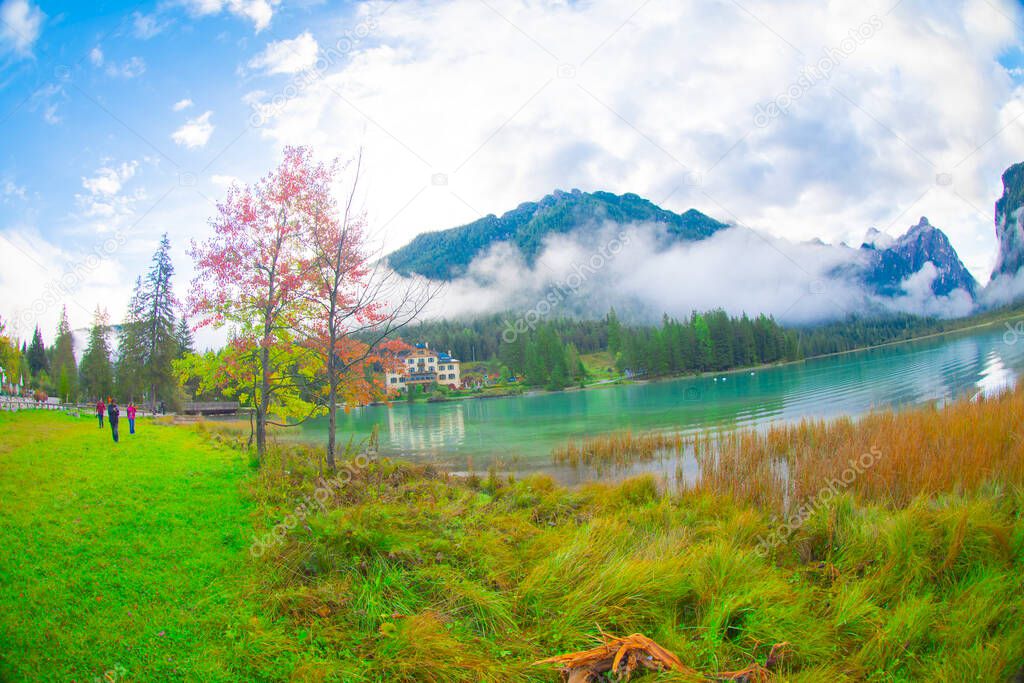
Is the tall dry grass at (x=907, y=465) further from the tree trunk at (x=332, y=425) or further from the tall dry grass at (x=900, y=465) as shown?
the tree trunk at (x=332, y=425)

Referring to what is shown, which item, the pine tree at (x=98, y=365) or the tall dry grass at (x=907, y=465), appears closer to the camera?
the tall dry grass at (x=907, y=465)

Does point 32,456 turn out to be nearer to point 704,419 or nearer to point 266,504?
point 266,504

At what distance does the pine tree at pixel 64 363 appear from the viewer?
8216mm

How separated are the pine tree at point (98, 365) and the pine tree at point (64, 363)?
88 cm

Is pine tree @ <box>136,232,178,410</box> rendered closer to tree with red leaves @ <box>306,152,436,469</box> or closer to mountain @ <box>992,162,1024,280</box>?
tree with red leaves @ <box>306,152,436,469</box>

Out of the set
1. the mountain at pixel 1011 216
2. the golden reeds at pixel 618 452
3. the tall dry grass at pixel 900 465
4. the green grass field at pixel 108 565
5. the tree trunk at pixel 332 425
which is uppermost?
the mountain at pixel 1011 216

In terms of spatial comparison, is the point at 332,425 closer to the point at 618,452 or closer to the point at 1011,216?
the point at 618,452

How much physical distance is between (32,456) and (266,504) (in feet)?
12.3

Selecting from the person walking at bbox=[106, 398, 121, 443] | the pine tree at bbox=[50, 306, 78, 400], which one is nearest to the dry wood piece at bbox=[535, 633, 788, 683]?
the pine tree at bbox=[50, 306, 78, 400]

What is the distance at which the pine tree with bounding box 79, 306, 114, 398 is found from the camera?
36.3 ft

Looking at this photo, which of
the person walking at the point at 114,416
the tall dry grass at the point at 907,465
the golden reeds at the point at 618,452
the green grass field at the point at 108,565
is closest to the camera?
the green grass field at the point at 108,565

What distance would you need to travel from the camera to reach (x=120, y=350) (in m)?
14.1

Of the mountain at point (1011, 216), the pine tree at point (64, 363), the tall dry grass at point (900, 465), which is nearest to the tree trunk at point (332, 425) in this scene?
the pine tree at point (64, 363)

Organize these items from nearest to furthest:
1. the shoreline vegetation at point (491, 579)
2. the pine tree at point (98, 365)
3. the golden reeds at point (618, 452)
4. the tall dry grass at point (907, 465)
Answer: the shoreline vegetation at point (491, 579), the tall dry grass at point (907, 465), the pine tree at point (98, 365), the golden reeds at point (618, 452)
